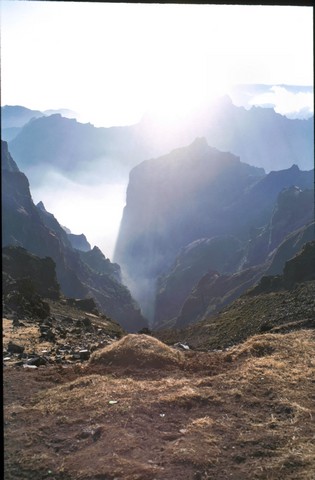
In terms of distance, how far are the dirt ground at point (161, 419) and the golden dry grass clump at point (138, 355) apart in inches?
1.4

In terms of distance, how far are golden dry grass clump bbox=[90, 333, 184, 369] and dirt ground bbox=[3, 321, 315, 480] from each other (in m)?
0.04

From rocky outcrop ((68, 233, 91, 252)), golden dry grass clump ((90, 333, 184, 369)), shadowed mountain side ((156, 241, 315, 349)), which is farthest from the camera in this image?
shadowed mountain side ((156, 241, 315, 349))

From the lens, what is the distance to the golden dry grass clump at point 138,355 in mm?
10727

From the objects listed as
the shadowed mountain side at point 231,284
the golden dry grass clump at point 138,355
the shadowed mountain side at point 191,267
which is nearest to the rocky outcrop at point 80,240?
the golden dry grass clump at point 138,355

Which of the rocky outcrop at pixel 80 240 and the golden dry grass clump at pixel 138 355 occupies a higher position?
the rocky outcrop at pixel 80 240

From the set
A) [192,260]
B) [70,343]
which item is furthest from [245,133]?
[70,343]

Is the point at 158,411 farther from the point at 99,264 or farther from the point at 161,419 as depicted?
the point at 99,264

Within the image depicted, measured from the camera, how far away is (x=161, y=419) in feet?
23.6

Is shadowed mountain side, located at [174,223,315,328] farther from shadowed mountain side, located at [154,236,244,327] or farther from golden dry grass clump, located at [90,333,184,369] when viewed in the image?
golden dry grass clump, located at [90,333,184,369]

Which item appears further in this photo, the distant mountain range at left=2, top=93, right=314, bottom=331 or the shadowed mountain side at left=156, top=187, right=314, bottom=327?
the shadowed mountain side at left=156, top=187, right=314, bottom=327

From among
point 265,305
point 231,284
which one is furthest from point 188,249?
point 265,305

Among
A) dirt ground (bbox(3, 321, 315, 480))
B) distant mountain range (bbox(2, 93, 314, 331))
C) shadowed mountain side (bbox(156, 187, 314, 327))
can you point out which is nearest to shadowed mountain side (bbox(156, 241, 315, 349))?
dirt ground (bbox(3, 321, 315, 480))

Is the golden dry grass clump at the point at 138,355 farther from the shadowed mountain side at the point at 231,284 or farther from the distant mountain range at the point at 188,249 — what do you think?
the shadowed mountain side at the point at 231,284

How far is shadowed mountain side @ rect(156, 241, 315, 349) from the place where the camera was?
88.0ft
